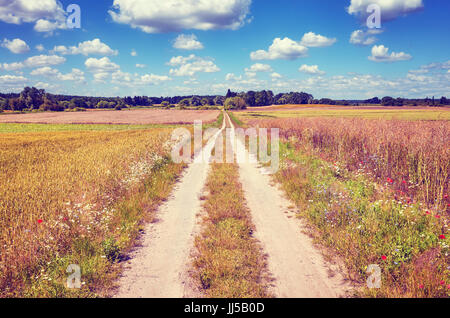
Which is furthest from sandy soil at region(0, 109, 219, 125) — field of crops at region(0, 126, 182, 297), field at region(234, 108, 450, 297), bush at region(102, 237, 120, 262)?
bush at region(102, 237, 120, 262)

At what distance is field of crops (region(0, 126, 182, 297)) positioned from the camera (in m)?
4.11

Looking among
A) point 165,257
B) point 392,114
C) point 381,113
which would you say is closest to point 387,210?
point 165,257

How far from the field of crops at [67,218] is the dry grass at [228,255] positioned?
1.76 meters

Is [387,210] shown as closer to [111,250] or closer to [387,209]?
[387,209]

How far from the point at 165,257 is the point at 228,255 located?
53.8 inches

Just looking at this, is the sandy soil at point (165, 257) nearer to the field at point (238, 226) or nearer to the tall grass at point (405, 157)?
the field at point (238, 226)

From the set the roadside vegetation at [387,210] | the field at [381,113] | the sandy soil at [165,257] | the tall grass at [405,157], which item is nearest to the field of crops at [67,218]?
the sandy soil at [165,257]

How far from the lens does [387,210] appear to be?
587cm

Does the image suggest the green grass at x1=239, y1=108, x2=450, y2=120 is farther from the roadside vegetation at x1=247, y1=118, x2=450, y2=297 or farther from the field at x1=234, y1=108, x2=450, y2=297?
the field at x1=234, y1=108, x2=450, y2=297

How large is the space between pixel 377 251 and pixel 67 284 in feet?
18.7

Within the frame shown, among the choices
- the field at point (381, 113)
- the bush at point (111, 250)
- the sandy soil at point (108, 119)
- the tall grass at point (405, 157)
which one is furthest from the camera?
the sandy soil at point (108, 119)

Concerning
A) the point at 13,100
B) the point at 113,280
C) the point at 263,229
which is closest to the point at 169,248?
the point at 113,280

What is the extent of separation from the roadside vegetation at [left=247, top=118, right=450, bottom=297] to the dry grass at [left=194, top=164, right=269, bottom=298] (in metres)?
1.69

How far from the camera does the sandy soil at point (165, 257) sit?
3969mm
